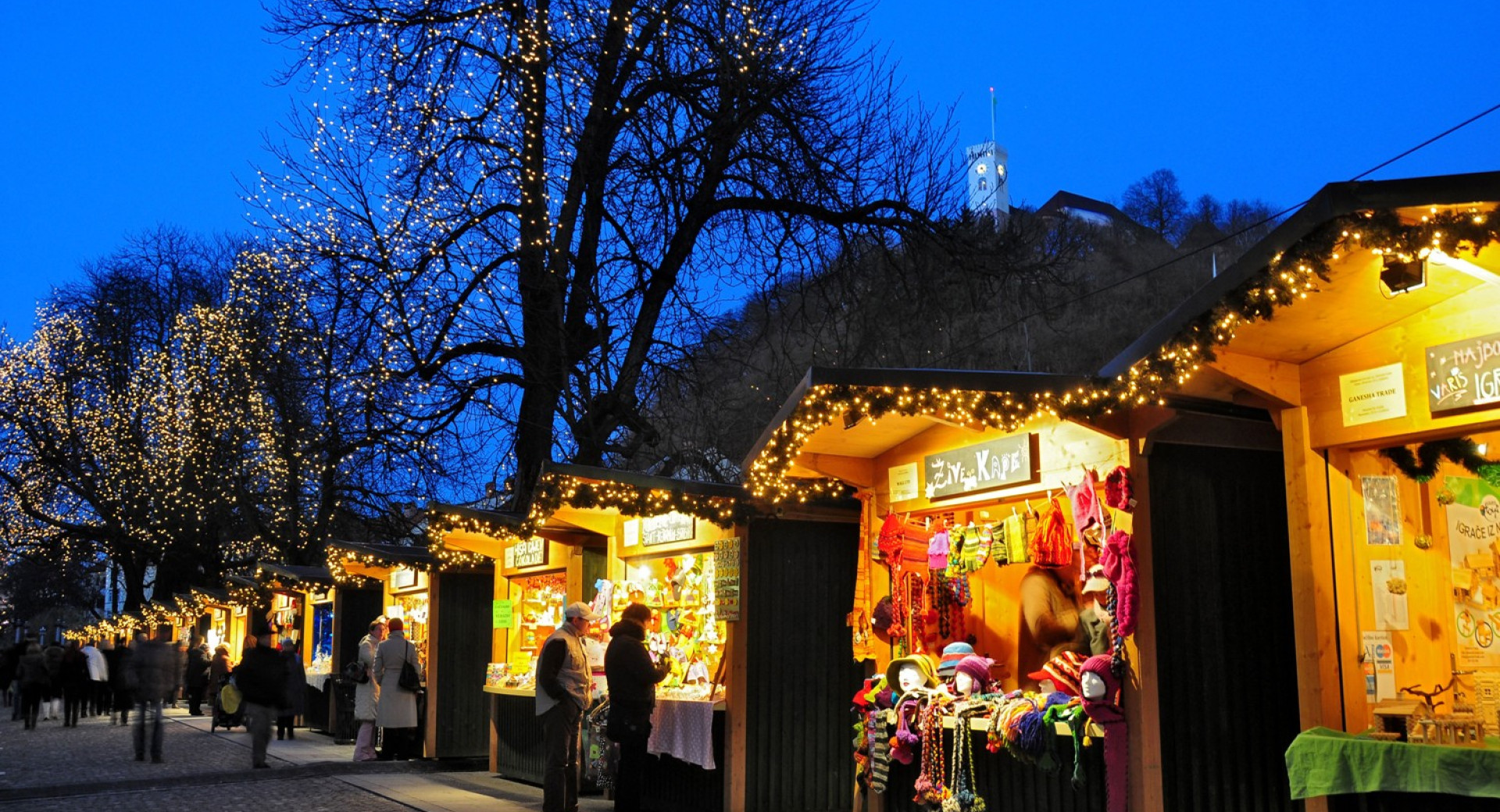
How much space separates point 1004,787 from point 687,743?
3.28 m

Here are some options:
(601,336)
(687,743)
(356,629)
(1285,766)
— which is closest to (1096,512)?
(1285,766)

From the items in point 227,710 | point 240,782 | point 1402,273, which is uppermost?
point 1402,273

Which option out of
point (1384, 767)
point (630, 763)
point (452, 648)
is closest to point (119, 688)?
point (452, 648)

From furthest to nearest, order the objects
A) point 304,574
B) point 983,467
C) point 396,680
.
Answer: point 304,574, point 396,680, point 983,467

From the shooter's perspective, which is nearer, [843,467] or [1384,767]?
[1384,767]

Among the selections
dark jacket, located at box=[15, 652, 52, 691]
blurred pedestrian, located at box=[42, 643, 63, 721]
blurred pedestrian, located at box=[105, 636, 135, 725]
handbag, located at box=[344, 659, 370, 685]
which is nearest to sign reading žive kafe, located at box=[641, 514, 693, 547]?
handbag, located at box=[344, 659, 370, 685]

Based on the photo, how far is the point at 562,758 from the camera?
10.2 m

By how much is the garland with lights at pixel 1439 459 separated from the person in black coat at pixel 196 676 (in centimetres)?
2564

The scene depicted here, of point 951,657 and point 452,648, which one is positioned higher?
point 951,657

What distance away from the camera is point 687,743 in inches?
420

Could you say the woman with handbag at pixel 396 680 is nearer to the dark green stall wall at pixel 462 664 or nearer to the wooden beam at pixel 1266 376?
the dark green stall wall at pixel 462 664

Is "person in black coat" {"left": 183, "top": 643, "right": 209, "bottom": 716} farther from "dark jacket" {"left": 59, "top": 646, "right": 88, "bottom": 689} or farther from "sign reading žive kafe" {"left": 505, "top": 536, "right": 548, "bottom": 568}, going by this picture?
"sign reading žive kafe" {"left": 505, "top": 536, "right": 548, "bottom": 568}

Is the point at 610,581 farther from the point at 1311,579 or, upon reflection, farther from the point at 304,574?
the point at 304,574

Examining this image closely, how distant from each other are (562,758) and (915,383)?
4.42 m
